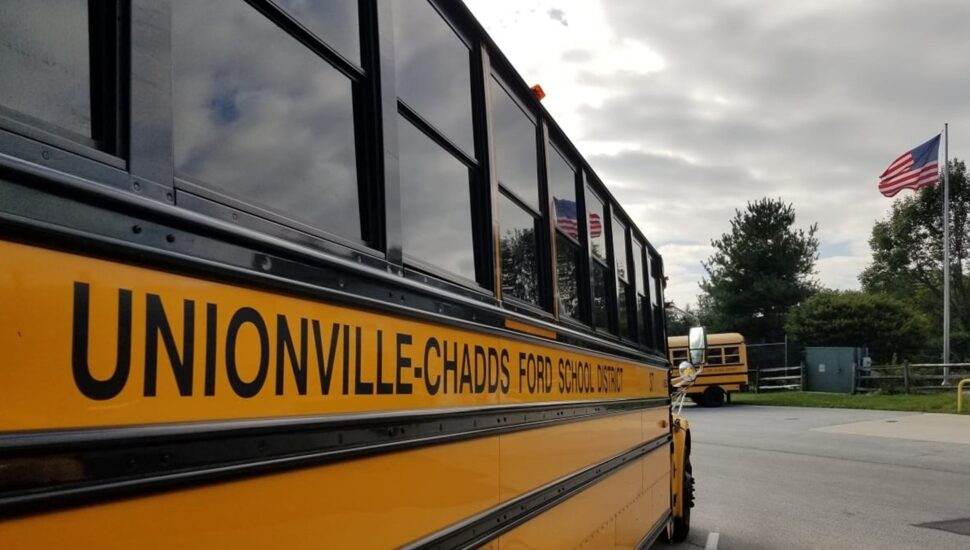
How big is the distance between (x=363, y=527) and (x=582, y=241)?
7.65 ft

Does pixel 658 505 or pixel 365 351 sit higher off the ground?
pixel 365 351

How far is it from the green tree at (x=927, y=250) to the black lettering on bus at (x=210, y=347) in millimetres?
47641

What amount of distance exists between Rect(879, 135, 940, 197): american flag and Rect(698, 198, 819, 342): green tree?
16455mm

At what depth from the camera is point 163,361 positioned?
1.16m

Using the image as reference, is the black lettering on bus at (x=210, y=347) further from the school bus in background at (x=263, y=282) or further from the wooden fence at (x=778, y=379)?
the wooden fence at (x=778, y=379)

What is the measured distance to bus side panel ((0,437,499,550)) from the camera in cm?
105

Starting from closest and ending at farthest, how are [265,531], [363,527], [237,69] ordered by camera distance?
[265,531], [237,69], [363,527]

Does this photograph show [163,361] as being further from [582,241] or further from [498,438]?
[582,241]

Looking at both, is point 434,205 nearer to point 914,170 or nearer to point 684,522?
point 684,522

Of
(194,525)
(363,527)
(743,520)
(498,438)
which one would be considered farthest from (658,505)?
(194,525)

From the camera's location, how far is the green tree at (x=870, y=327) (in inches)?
1272

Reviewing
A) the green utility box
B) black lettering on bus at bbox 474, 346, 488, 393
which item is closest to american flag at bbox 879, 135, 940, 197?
the green utility box

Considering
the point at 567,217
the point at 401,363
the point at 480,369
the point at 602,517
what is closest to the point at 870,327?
the point at 602,517

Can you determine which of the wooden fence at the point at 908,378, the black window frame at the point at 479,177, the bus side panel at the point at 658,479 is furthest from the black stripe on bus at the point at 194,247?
the wooden fence at the point at 908,378
